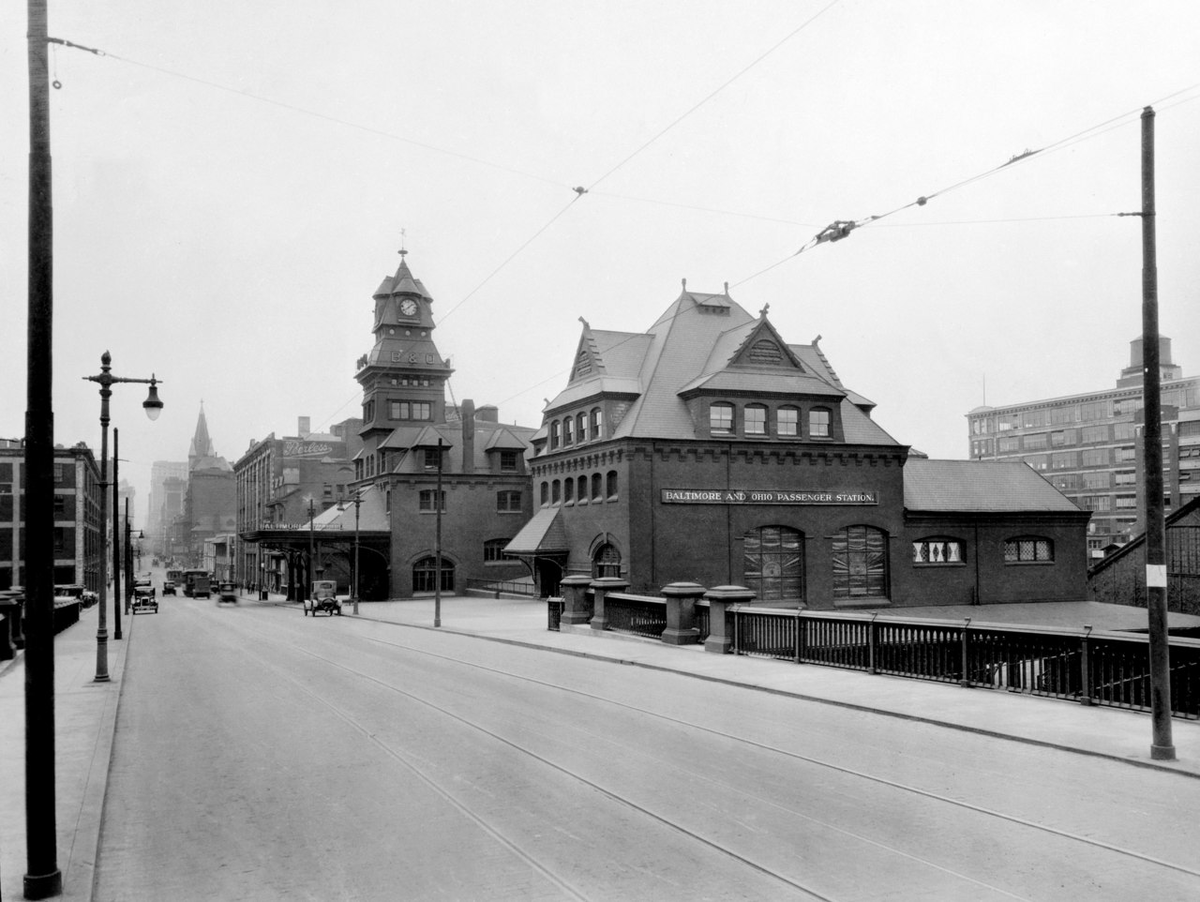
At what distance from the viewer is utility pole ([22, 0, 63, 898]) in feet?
21.7

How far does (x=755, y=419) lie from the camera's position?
136 ft

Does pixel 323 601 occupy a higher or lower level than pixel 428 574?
lower

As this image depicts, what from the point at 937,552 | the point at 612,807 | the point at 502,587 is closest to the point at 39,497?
the point at 612,807

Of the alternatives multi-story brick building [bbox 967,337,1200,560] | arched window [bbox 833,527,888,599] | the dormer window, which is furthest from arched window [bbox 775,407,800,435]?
multi-story brick building [bbox 967,337,1200,560]

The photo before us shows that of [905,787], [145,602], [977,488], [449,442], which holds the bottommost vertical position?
[145,602]

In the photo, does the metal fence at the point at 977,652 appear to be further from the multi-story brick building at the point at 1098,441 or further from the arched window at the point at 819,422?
the multi-story brick building at the point at 1098,441

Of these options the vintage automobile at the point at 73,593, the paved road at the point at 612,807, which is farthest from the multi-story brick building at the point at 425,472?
the paved road at the point at 612,807

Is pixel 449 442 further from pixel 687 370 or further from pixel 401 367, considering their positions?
pixel 687 370

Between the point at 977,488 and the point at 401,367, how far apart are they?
37.9 m

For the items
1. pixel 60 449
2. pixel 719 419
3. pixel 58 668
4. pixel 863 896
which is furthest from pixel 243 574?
pixel 863 896

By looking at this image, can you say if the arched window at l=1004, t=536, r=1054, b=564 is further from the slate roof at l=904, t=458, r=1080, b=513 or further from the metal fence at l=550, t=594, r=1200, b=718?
the metal fence at l=550, t=594, r=1200, b=718

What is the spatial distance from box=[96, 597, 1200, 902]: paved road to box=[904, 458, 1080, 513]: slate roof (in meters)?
31.5

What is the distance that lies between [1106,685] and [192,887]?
12917 millimetres

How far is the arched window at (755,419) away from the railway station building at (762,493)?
13cm
